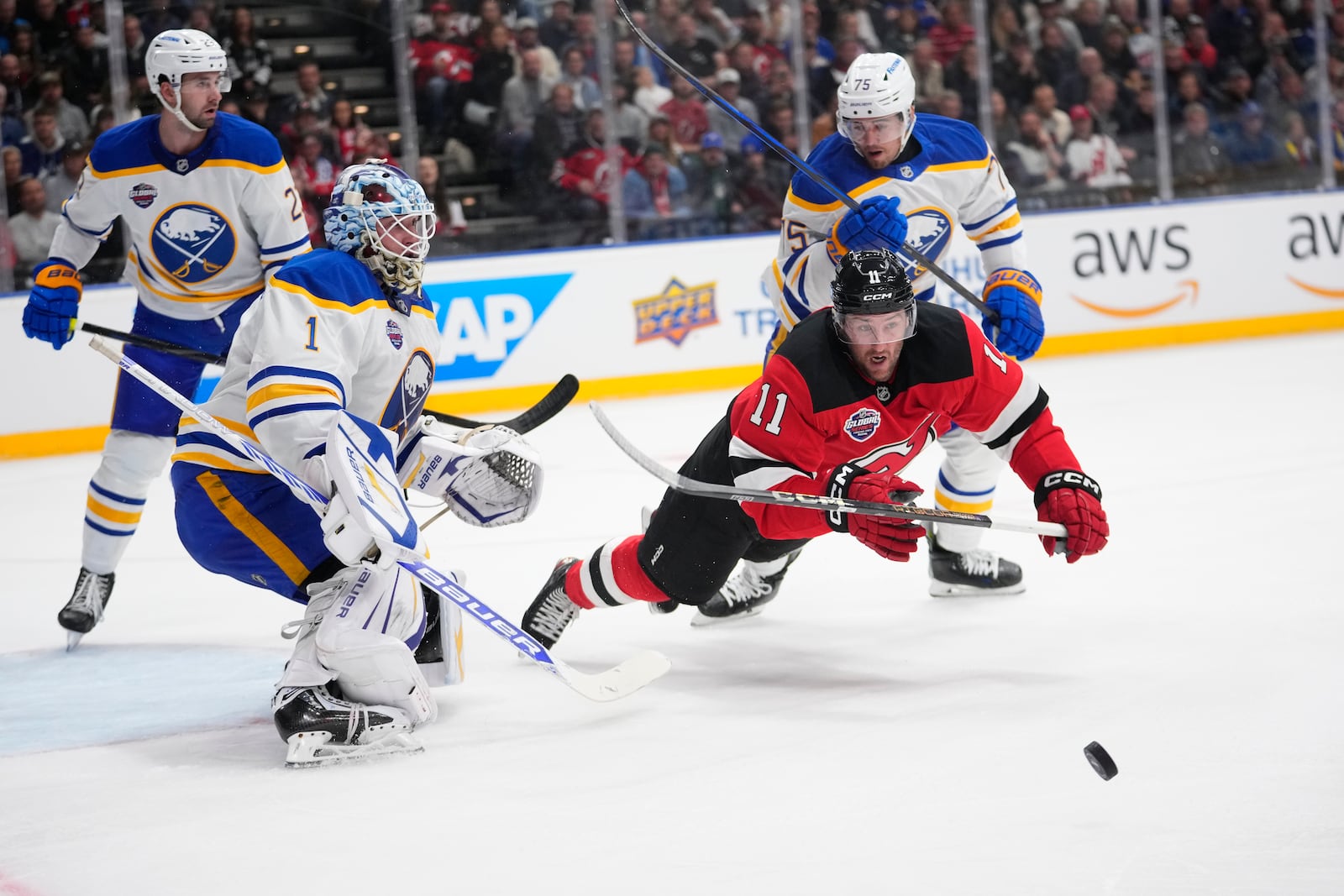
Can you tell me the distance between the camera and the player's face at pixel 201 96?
138 inches

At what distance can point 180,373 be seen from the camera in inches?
145

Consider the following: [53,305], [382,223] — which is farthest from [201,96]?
[382,223]

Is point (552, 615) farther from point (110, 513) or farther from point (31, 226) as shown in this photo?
point (31, 226)

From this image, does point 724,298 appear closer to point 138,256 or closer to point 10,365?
point 10,365

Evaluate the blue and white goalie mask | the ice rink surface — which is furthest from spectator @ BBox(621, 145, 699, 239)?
the blue and white goalie mask

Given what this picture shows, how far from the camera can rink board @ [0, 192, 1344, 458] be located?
20.7 feet

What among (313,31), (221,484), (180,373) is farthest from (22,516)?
(313,31)

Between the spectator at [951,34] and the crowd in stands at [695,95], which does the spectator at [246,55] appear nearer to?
the crowd in stands at [695,95]

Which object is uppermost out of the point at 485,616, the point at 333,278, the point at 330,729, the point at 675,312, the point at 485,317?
the point at 333,278

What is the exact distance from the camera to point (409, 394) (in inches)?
107

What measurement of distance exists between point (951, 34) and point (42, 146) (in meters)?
4.81

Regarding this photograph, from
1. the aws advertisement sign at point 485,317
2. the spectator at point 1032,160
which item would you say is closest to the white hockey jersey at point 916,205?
the aws advertisement sign at point 485,317

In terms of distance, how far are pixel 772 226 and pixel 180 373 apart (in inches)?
183

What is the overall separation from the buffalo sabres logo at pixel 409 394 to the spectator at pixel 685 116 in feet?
17.2
